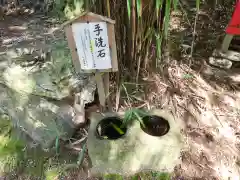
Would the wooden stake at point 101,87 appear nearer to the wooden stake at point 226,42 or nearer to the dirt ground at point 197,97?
the dirt ground at point 197,97

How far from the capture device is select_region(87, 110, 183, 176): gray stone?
139 cm

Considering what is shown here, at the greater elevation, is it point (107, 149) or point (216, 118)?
point (107, 149)

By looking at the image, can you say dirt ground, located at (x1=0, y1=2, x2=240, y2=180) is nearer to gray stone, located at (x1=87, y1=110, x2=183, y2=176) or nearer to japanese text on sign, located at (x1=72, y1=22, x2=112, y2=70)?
gray stone, located at (x1=87, y1=110, x2=183, y2=176)

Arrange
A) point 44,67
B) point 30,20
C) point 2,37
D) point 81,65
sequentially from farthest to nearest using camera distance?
point 30,20, point 2,37, point 44,67, point 81,65

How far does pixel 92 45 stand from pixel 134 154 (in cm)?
71

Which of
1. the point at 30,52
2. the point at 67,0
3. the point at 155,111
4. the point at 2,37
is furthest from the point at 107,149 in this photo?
the point at 2,37

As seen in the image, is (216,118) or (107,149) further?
(216,118)

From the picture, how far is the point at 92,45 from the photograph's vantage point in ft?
4.15

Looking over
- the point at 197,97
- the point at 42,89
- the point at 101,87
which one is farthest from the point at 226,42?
the point at 42,89

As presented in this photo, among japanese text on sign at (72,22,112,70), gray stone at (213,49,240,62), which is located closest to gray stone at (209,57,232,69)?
gray stone at (213,49,240,62)

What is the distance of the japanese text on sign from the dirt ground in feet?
1.95

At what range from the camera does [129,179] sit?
149 cm

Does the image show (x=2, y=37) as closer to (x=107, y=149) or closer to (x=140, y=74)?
(x=140, y=74)

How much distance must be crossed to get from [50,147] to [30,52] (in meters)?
0.78
